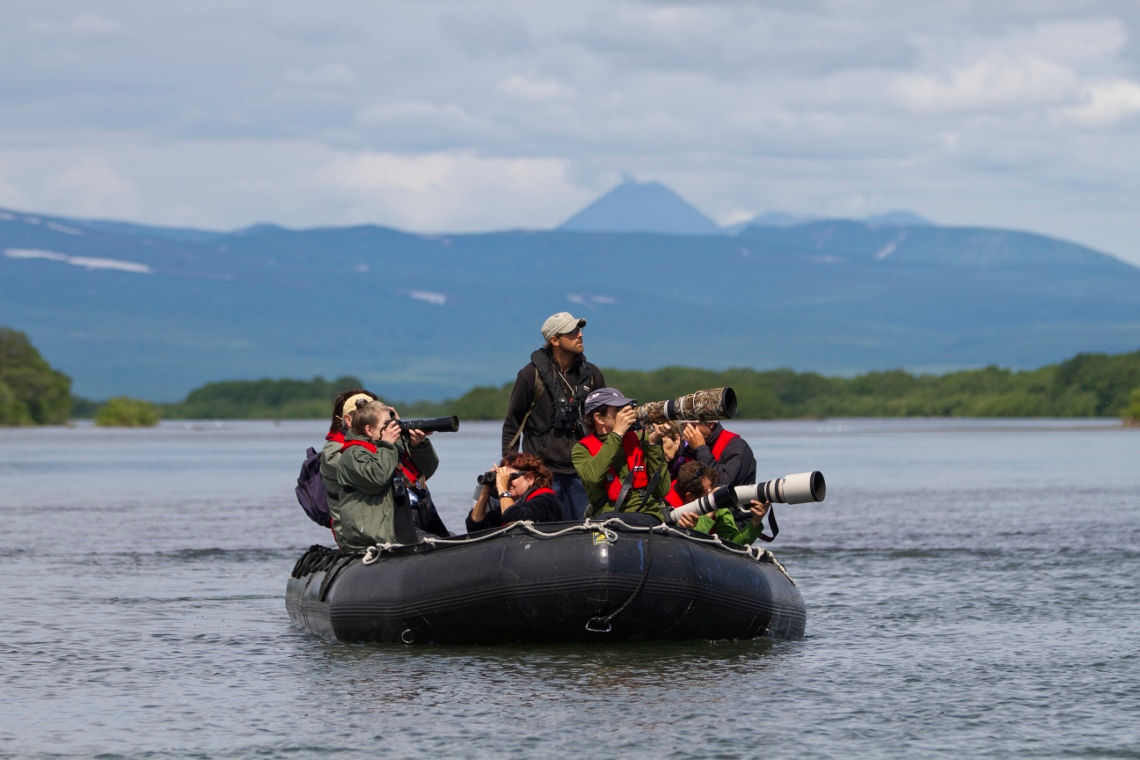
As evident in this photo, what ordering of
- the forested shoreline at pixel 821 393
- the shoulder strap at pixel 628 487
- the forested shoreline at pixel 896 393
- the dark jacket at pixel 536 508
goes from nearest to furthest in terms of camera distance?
the shoulder strap at pixel 628 487
the dark jacket at pixel 536 508
the forested shoreline at pixel 896 393
the forested shoreline at pixel 821 393

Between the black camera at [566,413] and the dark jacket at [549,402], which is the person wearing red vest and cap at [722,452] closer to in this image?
the dark jacket at [549,402]

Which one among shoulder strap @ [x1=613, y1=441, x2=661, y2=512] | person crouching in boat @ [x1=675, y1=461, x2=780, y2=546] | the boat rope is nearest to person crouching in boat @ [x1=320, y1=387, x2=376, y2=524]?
shoulder strap @ [x1=613, y1=441, x2=661, y2=512]

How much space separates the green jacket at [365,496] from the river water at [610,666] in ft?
2.77

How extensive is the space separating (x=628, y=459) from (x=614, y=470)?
0.13m

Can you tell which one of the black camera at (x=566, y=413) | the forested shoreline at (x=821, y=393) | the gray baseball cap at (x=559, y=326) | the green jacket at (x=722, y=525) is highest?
the forested shoreline at (x=821, y=393)

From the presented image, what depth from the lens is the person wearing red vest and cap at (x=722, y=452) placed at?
48.7 ft

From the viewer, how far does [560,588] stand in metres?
13.1

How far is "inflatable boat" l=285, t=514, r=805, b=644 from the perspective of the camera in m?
13.1

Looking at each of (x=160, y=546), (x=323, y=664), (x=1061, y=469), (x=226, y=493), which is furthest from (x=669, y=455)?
(x=1061, y=469)

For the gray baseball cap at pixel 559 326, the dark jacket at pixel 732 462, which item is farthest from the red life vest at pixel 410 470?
the dark jacket at pixel 732 462

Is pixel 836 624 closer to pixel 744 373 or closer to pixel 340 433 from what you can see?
pixel 340 433

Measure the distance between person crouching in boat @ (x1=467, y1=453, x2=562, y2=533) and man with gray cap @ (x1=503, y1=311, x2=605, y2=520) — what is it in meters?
0.15

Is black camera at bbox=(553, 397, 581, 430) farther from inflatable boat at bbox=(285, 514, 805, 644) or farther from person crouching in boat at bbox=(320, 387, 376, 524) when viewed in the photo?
person crouching in boat at bbox=(320, 387, 376, 524)

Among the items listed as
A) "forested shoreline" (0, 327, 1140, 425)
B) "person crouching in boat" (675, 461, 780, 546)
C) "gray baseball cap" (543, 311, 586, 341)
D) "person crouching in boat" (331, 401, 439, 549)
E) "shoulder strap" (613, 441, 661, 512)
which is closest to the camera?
"person crouching in boat" (331, 401, 439, 549)
